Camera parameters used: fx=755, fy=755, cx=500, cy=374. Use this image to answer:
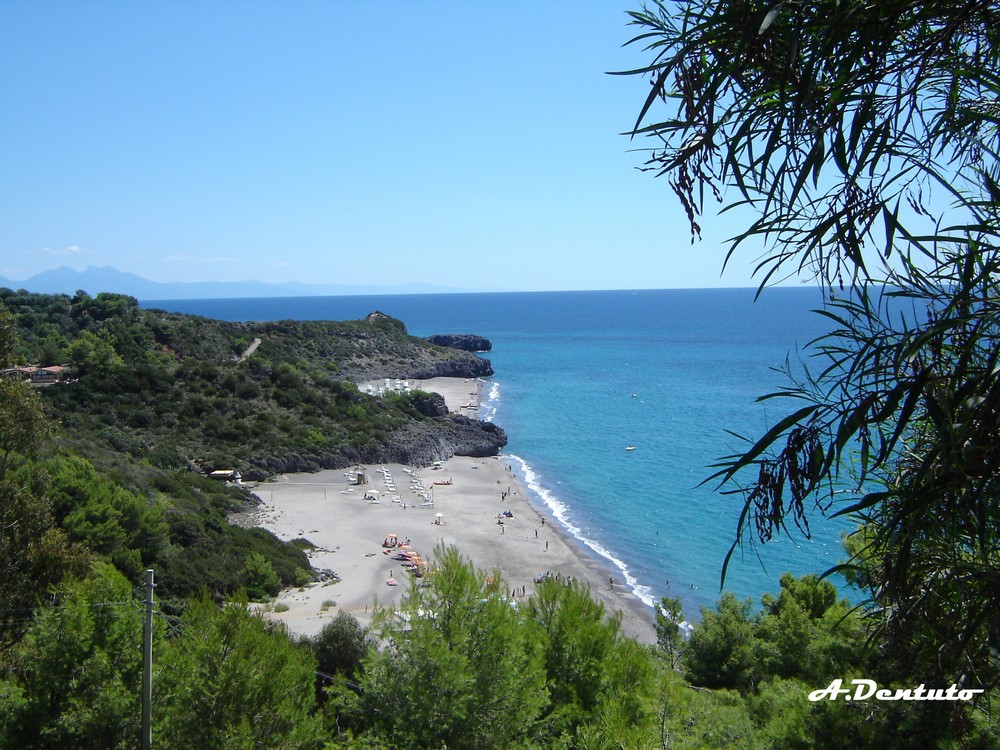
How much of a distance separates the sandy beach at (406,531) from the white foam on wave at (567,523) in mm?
465

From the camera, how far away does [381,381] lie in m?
62.5

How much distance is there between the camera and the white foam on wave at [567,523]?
24750 mm

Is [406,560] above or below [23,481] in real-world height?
below

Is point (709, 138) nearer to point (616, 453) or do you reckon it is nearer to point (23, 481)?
point (23, 481)

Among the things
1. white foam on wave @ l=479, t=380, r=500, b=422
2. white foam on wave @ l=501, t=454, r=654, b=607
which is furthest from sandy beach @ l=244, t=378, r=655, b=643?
white foam on wave @ l=479, t=380, r=500, b=422

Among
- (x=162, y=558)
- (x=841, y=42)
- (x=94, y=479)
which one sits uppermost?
(x=841, y=42)

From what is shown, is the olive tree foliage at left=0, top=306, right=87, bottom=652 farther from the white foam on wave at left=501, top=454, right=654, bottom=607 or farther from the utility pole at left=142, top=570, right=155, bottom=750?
the white foam on wave at left=501, top=454, right=654, bottom=607

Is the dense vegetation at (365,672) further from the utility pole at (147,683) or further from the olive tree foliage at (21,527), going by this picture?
the utility pole at (147,683)

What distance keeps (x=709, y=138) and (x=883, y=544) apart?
1275mm

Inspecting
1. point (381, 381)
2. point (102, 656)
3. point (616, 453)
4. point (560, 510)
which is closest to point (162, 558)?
point (102, 656)

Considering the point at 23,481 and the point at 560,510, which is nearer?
the point at 23,481

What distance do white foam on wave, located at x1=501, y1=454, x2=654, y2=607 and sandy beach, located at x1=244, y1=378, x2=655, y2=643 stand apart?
Result: 18.3 inches

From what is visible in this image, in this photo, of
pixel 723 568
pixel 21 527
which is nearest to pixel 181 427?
pixel 21 527

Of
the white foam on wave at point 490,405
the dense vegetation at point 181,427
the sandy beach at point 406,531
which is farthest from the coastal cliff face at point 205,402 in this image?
the white foam on wave at point 490,405
